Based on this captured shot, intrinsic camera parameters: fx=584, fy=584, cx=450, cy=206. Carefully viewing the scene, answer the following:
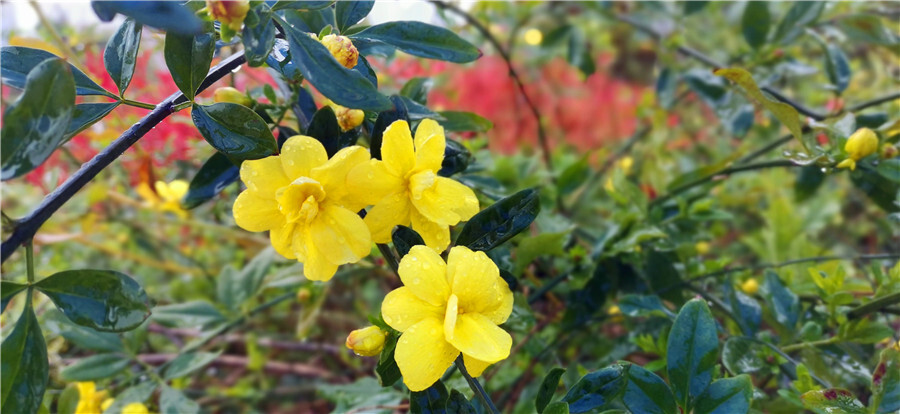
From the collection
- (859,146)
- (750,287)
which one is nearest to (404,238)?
(859,146)

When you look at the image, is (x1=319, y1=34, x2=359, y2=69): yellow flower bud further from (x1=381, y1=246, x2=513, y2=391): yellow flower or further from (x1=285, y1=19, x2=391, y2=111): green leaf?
(x1=381, y1=246, x2=513, y2=391): yellow flower

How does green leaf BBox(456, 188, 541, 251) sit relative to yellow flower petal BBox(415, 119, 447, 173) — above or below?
below

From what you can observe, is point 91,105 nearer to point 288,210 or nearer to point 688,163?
point 288,210

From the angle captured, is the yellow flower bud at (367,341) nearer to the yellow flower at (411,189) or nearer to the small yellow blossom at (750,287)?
the yellow flower at (411,189)

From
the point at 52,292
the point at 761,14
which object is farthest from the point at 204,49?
the point at 761,14

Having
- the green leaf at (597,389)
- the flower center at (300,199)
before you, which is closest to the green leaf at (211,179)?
the flower center at (300,199)

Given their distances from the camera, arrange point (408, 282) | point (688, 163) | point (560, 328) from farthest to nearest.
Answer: point (688, 163) → point (560, 328) → point (408, 282)

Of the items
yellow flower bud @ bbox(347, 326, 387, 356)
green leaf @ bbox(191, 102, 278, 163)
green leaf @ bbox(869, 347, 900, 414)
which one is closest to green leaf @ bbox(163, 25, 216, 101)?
green leaf @ bbox(191, 102, 278, 163)
